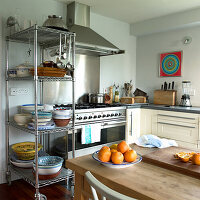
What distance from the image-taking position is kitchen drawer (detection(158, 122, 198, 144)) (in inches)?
128

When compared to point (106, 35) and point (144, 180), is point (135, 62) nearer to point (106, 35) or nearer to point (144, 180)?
point (106, 35)

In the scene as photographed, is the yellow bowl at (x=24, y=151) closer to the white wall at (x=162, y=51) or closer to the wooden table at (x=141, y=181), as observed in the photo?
the wooden table at (x=141, y=181)

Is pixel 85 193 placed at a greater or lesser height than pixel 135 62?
lesser

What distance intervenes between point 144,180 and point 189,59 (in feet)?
10.6

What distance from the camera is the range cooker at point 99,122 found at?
3.02 metres

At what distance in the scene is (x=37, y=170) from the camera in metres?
2.29

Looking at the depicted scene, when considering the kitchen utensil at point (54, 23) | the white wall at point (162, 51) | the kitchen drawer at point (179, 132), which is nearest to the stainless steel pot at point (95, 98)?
the kitchen drawer at point (179, 132)

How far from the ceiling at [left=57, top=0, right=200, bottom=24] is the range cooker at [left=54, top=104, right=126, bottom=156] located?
1510 millimetres

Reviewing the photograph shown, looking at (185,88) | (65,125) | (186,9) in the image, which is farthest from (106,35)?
(65,125)

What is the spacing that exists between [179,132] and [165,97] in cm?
80

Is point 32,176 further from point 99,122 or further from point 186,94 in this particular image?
point 186,94

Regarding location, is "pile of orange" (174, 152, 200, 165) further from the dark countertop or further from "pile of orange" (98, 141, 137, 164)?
the dark countertop

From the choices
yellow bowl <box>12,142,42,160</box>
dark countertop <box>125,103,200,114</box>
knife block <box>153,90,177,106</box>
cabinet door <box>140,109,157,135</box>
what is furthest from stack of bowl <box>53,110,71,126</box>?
knife block <box>153,90,177,106</box>

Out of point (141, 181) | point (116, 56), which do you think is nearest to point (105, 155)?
point (141, 181)
